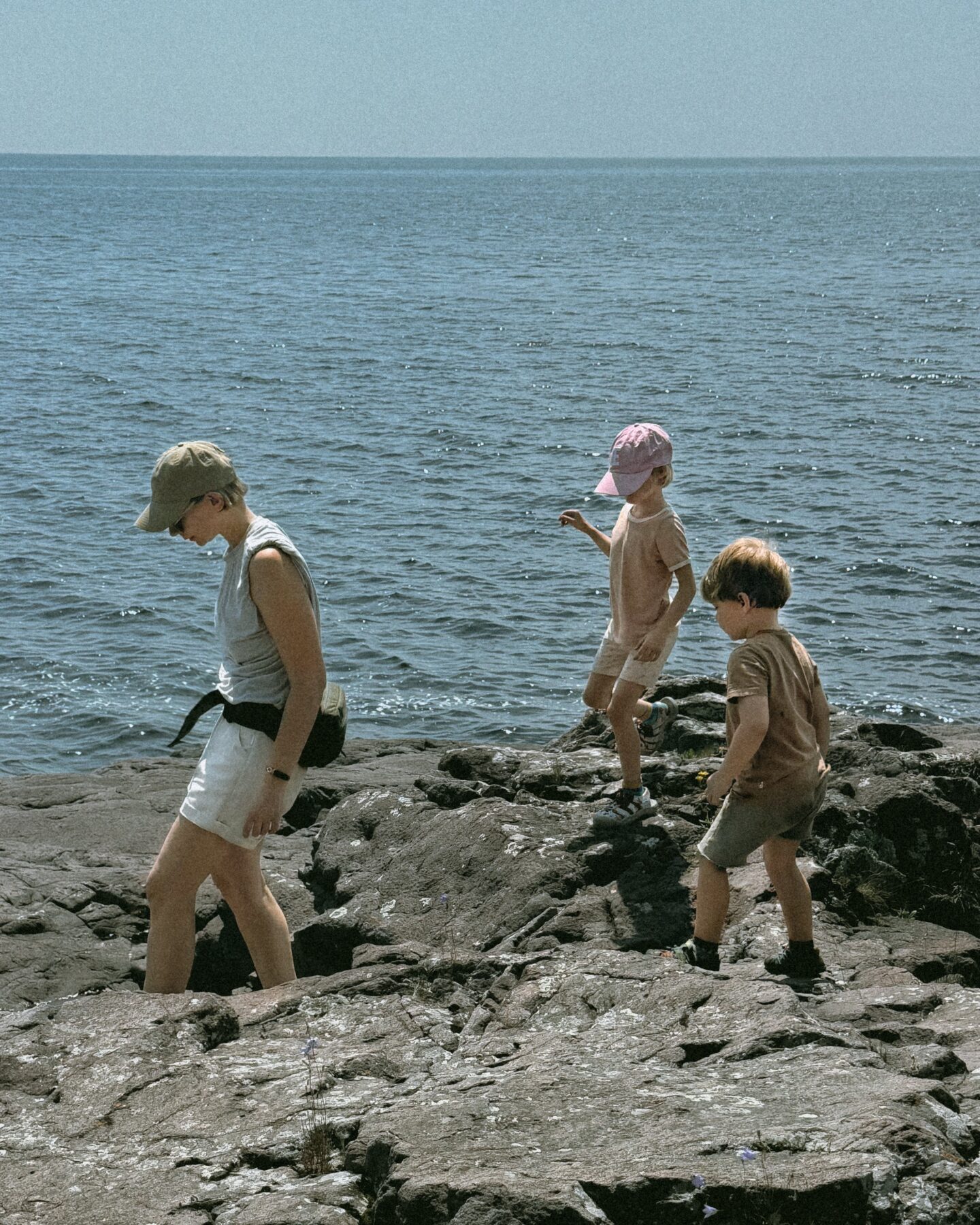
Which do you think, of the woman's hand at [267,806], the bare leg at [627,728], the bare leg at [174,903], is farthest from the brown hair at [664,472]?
the bare leg at [174,903]

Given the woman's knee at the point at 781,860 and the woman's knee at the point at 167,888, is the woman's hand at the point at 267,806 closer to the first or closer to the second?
the woman's knee at the point at 167,888

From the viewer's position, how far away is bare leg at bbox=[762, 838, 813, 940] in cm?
535

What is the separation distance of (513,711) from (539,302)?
39513 millimetres

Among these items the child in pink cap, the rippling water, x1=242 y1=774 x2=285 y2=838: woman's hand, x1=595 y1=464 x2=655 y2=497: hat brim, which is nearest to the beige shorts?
the child in pink cap

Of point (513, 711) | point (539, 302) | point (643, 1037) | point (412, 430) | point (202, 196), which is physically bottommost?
point (513, 711)

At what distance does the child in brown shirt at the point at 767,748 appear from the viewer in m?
5.16

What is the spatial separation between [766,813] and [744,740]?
36 cm

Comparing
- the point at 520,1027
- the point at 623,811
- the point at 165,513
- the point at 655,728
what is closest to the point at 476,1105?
the point at 520,1027

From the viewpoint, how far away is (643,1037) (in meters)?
4.39

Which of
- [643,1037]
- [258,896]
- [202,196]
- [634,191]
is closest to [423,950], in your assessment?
[258,896]

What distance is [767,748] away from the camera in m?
5.27

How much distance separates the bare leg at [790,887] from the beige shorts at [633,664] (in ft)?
5.50

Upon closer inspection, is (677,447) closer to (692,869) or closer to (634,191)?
(692,869)

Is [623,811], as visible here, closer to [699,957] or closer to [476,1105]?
[699,957]
